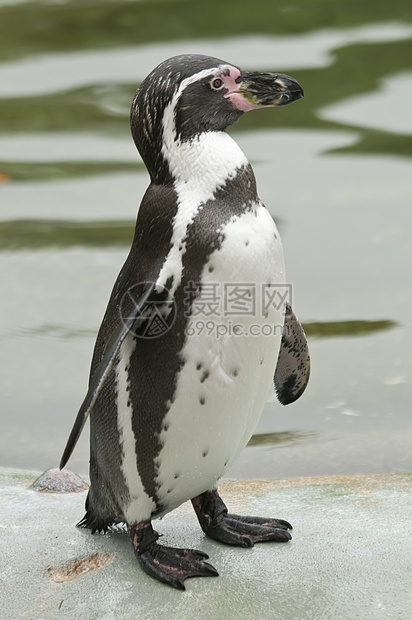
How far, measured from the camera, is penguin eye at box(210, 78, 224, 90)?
2104mm

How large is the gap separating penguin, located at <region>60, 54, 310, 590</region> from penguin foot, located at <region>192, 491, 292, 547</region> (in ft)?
0.36

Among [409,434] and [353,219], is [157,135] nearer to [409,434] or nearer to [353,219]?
[409,434]

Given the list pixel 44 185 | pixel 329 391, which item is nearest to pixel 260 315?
pixel 329 391

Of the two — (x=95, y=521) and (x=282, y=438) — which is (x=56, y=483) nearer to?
(x=95, y=521)

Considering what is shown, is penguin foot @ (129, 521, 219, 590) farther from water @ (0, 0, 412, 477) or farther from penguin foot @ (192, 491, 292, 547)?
water @ (0, 0, 412, 477)

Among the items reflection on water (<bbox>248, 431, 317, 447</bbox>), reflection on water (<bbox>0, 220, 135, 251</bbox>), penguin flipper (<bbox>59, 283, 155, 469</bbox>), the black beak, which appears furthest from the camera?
reflection on water (<bbox>0, 220, 135, 251</bbox>)

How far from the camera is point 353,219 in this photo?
5.20 m

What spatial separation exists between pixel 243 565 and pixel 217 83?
1065 mm

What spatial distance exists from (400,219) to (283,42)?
2.32m

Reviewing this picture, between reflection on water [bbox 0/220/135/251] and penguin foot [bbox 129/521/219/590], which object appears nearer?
penguin foot [bbox 129/521/219/590]

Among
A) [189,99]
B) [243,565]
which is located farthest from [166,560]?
[189,99]

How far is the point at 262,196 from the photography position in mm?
5387

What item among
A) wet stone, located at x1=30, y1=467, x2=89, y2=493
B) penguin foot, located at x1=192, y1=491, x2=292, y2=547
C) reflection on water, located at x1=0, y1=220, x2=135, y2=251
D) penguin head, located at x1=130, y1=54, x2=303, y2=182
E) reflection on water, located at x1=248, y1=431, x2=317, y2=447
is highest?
penguin head, located at x1=130, y1=54, x2=303, y2=182

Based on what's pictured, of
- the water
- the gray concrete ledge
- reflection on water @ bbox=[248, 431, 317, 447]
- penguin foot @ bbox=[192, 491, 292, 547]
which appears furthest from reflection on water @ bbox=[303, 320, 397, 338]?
penguin foot @ bbox=[192, 491, 292, 547]
